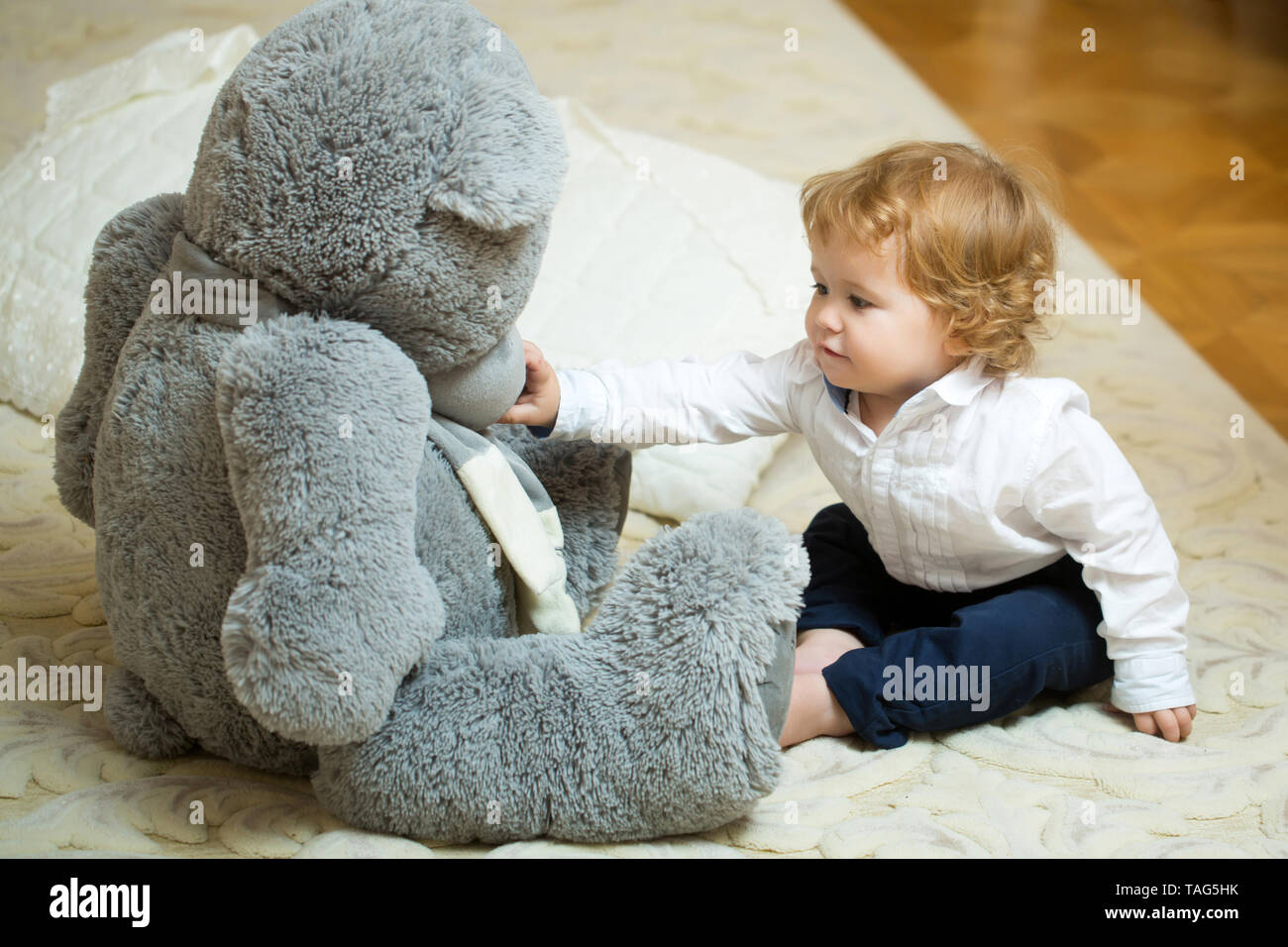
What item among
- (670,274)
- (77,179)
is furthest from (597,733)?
(77,179)

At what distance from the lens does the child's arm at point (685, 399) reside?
1.14m

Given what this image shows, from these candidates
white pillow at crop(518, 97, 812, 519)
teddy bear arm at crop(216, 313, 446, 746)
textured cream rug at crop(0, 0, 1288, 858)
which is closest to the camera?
teddy bear arm at crop(216, 313, 446, 746)

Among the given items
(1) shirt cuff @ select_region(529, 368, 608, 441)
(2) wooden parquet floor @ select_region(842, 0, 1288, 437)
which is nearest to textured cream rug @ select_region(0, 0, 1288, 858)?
(2) wooden parquet floor @ select_region(842, 0, 1288, 437)

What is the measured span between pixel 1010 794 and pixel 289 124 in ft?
2.36

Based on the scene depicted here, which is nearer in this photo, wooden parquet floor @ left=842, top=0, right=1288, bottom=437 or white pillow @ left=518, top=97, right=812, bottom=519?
white pillow @ left=518, top=97, right=812, bottom=519

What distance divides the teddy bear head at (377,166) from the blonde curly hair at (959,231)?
0.31 m

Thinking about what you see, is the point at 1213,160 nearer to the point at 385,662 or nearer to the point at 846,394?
the point at 846,394

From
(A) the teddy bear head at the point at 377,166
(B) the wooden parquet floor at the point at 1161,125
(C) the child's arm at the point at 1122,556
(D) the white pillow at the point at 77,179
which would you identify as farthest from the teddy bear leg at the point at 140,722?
(B) the wooden parquet floor at the point at 1161,125

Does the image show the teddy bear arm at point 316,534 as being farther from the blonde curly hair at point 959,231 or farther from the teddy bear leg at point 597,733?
the blonde curly hair at point 959,231

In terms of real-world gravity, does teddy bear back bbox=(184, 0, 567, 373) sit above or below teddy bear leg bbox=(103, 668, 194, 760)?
above

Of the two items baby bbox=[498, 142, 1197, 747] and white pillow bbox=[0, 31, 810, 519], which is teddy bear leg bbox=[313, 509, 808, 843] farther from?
white pillow bbox=[0, 31, 810, 519]

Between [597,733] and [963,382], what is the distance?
1.46 ft

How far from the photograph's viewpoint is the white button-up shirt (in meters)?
1.04
